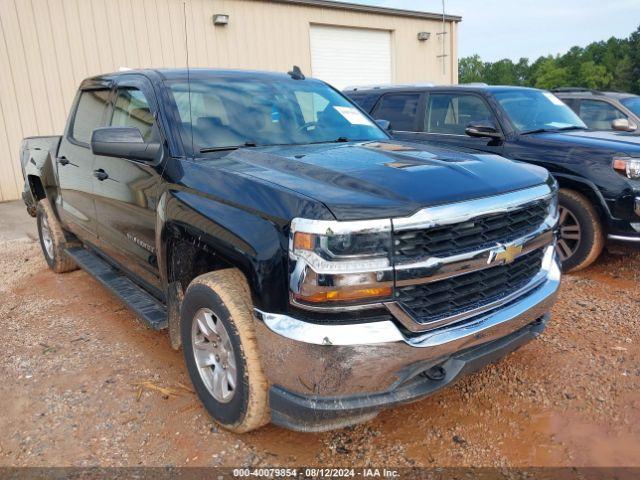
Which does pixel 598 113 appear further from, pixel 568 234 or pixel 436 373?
pixel 436 373

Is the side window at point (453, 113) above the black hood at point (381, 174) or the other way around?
above

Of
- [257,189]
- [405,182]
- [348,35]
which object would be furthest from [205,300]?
[348,35]

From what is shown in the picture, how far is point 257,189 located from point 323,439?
1.31 m

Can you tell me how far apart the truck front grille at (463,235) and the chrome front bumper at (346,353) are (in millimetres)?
314

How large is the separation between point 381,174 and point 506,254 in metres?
0.69

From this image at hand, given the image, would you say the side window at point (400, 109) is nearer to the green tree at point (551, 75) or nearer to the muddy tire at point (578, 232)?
the muddy tire at point (578, 232)

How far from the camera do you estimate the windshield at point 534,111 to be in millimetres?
5652

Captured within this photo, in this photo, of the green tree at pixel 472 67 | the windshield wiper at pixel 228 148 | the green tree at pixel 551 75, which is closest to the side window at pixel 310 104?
the windshield wiper at pixel 228 148

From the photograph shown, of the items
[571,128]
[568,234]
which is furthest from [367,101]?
[568,234]

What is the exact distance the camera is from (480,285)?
246 centimetres

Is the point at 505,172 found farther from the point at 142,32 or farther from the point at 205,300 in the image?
the point at 142,32

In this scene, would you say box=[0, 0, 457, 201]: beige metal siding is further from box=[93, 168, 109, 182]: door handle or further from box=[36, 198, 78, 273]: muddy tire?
box=[93, 168, 109, 182]: door handle

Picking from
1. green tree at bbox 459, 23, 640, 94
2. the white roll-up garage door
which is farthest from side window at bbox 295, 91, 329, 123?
green tree at bbox 459, 23, 640, 94

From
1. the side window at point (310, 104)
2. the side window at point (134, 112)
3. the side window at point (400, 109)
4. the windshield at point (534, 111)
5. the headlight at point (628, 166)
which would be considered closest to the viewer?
the side window at point (134, 112)
